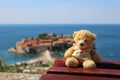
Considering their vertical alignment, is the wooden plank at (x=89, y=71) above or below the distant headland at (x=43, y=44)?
above

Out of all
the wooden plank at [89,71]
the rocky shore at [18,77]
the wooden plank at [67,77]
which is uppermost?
the wooden plank at [89,71]

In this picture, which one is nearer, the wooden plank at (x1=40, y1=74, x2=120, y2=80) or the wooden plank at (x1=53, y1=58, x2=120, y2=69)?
the wooden plank at (x1=40, y1=74, x2=120, y2=80)

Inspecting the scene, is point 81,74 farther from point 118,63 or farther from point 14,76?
point 14,76

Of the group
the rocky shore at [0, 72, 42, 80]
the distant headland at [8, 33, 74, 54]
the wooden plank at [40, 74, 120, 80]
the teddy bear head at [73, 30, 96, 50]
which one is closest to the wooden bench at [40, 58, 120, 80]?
the wooden plank at [40, 74, 120, 80]

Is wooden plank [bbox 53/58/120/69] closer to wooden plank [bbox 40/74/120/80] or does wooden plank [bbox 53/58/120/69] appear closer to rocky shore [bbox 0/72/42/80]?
wooden plank [bbox 40/74/120/80]

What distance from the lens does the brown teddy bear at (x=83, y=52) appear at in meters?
2.97

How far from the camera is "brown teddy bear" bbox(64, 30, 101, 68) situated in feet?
9.76

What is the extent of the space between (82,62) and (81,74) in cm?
26

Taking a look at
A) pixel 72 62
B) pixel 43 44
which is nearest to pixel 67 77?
pixel 72 62

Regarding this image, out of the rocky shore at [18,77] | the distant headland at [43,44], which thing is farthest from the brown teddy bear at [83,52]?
the distant headland at [43,44]

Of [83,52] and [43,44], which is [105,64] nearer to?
[83,52]

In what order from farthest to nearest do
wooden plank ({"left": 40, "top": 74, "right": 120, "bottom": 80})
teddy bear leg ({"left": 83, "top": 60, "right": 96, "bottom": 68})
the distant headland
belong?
1. the distant headland
2. teddy bear leg ({"left": 83, "top": 60, "right": 96, "bottom": 68})
3. wooden plank ({"left": 40, "top": 74, "right": 120, "bottom": 80})

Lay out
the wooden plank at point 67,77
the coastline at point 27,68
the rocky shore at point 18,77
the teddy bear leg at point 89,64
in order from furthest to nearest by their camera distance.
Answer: the coastline at point 27,68 → the rocky shore at point 18,77 → the teddy bear leg at point 89,64 → the wooden plank at point 67,77

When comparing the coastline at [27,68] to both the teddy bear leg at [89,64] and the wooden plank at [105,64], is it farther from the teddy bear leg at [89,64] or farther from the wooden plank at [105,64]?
the teddy bear leg at [89,64]
